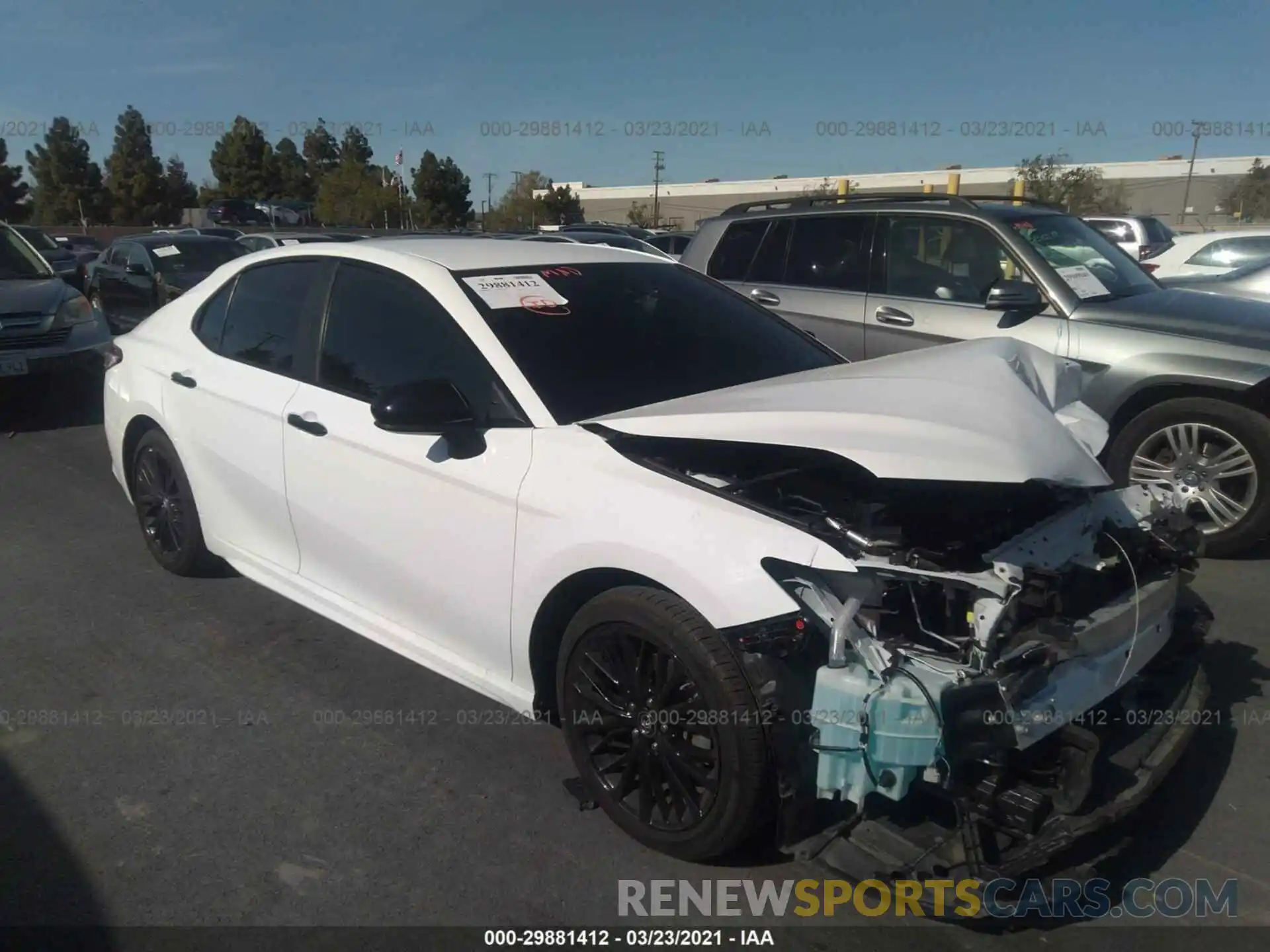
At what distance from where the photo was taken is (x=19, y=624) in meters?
4.62

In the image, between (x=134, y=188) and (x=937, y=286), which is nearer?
(x=937, y=286)

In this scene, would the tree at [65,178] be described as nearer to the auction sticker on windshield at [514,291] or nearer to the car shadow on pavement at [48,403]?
the car shadow on pavement at [48,403]

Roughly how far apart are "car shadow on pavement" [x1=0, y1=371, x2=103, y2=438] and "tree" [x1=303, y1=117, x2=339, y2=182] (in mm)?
56318

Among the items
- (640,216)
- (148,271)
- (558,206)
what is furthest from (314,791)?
(640,216)

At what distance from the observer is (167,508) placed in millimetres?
4988

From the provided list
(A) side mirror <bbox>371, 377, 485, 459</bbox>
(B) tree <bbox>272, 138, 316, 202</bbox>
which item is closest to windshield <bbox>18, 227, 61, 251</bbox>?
(A) side mirror <bbox>371, 377, 485, 459</bbox>

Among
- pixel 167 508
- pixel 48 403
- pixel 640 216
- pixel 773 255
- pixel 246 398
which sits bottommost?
pixel 48 403

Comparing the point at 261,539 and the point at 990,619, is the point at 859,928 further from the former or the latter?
the point at 261,539

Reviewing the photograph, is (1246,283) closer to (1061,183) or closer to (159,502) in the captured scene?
(159,502)

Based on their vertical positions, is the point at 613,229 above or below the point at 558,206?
below

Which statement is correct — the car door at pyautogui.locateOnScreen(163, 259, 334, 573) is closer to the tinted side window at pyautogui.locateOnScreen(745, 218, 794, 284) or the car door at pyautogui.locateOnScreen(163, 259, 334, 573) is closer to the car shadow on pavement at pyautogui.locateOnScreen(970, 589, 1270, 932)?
the car shadow on pavement at pyautogui.locateOnScreen(970, 589, 1270, 932)

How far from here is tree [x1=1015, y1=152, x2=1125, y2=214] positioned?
44.9 m

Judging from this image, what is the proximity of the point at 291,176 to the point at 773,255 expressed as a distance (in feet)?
193

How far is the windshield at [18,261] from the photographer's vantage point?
9.52m
